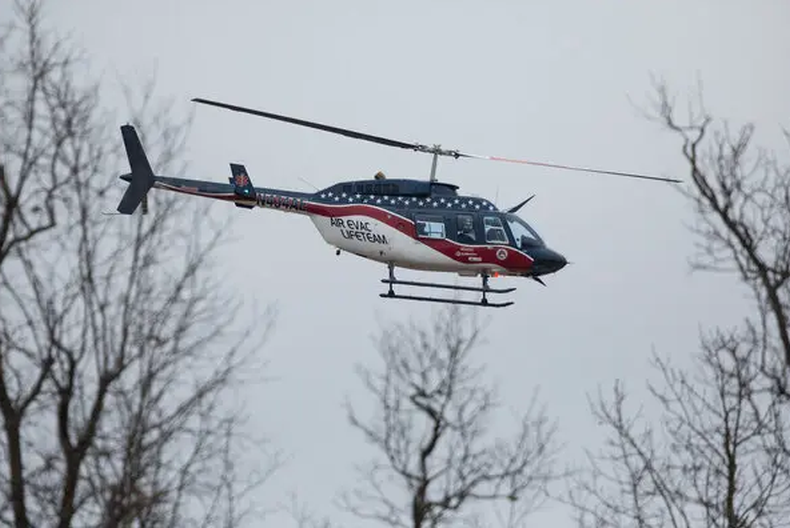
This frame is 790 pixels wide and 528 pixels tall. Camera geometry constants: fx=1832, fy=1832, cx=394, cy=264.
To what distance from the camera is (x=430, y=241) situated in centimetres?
3303

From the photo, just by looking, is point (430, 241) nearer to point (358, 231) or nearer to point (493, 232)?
point (493, 232)

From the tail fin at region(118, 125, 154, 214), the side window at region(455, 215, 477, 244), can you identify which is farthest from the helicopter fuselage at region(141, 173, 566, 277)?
the tail fin at region(118, 125, 154, 214)

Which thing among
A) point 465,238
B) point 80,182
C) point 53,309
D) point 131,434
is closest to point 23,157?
point 80,182

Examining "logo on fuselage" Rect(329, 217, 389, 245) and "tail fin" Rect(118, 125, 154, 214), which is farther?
"logo on fuselage" Rect(329, 217, 389, 245)

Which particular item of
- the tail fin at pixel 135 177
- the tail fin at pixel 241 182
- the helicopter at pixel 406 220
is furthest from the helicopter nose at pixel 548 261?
the tail fin at pixel 135 177

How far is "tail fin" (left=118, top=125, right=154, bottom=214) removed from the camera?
30.5 meters

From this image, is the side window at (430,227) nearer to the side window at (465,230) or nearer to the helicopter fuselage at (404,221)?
the helicopter fuselage at (404,221)

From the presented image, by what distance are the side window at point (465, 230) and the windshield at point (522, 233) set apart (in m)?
0.78

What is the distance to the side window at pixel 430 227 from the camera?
3303 cm

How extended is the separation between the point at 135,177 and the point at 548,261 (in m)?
7.72

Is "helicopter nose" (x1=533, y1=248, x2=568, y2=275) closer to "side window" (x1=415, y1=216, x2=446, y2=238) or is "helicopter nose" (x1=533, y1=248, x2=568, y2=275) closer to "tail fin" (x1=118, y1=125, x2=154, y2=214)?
"side window" (x1=415, y1=216, x2=446, y2=238)

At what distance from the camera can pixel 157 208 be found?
2252cm

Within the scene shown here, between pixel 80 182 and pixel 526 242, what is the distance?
13701 millimetres

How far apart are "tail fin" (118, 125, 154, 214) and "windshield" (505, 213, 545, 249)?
6.68 metres
